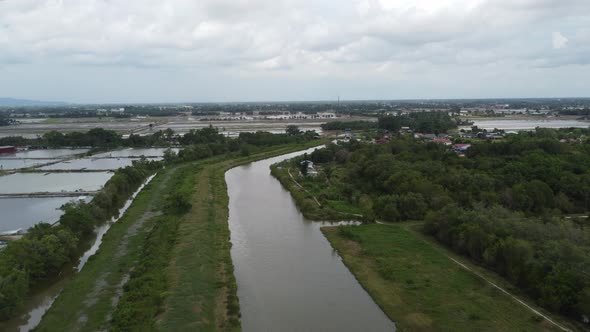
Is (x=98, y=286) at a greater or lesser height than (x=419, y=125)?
lesser

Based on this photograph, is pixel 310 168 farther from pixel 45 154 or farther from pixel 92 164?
pixel 45 154

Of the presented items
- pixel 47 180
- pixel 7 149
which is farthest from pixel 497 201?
pixel 7 149

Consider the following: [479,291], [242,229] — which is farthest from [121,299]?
[479,291]

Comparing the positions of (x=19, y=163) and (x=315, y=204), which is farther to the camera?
(x=19, y=163)

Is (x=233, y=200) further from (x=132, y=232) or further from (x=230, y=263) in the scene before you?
(x=230, y=263)

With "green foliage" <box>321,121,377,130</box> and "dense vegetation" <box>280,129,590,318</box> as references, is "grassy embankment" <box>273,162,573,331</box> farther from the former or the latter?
"green foliage" <box>321,121,377,130</box>

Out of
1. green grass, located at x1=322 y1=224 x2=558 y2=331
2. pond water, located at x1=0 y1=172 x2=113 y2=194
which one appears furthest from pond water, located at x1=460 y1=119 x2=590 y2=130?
pond water, located at x1=0 y1=172 x2=113 y2=194

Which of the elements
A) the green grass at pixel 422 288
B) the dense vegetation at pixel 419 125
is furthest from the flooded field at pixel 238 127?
the green grass at pixel 422 288
